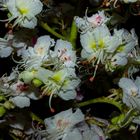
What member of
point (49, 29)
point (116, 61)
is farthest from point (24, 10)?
point (116, 61)

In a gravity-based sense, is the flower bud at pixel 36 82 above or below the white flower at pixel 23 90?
above

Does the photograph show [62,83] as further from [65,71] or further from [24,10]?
[24,10]

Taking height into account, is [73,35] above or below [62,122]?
above

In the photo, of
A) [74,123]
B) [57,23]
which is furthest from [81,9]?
[74,123]

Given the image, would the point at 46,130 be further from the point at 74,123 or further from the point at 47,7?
the point at 47,7

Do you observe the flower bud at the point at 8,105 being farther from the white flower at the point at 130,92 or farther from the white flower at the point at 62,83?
the white flower at the point at 130,92

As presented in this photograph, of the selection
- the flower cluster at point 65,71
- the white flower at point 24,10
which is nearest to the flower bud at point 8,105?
the flower cluster at point 65,71

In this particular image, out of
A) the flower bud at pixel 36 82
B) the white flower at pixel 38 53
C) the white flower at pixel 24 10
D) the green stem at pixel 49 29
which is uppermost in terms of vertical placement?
the white flower at pixel 24 10
